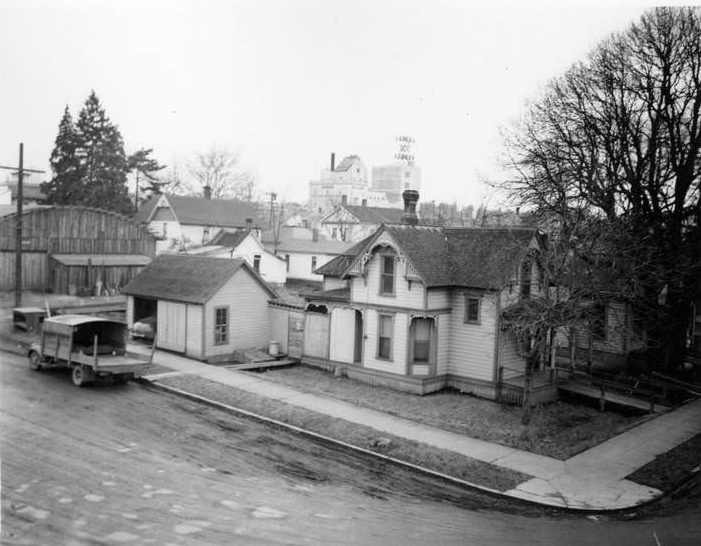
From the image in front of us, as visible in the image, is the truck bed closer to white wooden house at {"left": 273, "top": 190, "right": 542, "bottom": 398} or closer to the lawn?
the lawn

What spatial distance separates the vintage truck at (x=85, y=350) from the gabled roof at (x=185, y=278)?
464cm

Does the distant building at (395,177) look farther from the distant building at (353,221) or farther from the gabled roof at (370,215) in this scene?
the distant building at (353,221)

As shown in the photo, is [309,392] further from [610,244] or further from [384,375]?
[610,244]

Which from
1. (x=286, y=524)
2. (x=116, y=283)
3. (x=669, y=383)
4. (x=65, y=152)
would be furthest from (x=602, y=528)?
(x=65, y=152)

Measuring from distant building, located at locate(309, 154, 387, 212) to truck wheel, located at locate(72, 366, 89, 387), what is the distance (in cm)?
10565

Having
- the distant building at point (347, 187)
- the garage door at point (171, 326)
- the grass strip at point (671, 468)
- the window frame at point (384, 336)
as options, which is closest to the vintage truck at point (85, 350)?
the garage door at point (171, 326)

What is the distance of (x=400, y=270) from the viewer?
23.8 metres

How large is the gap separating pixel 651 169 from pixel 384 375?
14.7 m

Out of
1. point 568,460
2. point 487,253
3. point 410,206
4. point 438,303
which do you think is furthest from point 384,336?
point 568,460

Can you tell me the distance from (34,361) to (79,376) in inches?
125

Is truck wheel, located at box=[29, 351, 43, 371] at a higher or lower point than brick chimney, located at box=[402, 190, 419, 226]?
lower

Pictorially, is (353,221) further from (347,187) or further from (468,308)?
(468,308)

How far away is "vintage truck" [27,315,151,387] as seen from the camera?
21.2 metres

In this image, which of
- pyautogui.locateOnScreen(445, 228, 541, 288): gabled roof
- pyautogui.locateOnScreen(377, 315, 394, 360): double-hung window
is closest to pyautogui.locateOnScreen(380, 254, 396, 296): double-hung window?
pyautogui.locateOnScreen(377, 315, 394, 360): double-hung window
